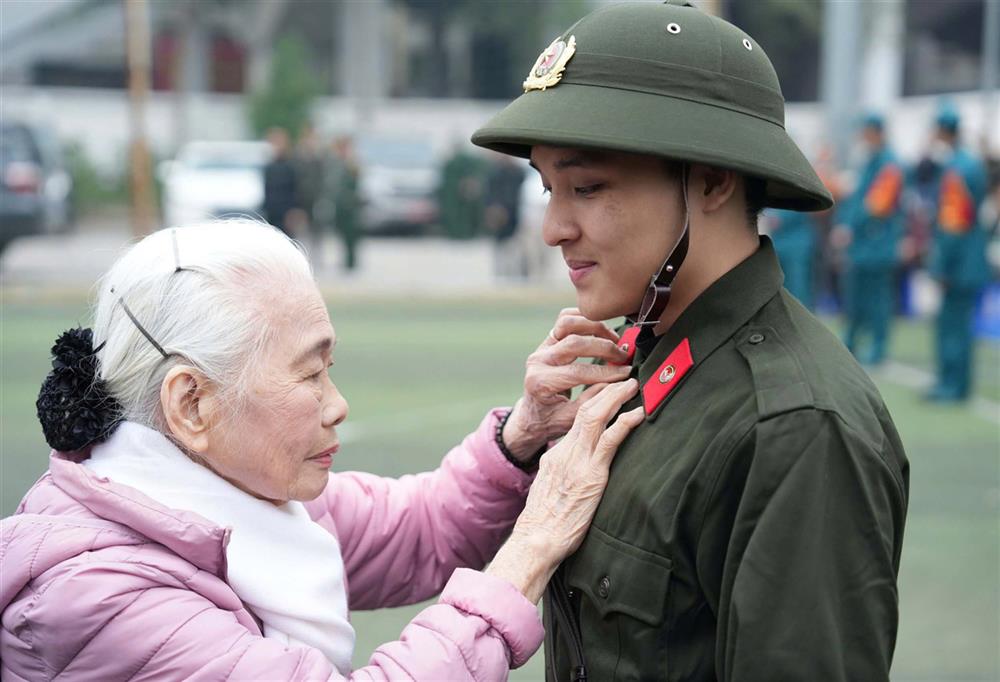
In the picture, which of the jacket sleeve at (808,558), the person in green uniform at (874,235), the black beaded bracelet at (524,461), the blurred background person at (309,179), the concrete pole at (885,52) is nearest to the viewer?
the jacket sleeve at (808,558)

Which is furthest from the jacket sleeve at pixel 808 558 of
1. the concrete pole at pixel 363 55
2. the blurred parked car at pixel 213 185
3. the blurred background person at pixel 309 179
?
the concrete pole at pixel 363 55

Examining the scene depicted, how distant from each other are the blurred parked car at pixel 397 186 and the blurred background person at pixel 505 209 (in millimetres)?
5796

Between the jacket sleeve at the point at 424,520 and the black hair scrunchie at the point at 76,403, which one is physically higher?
the black hair scrunchie at the point at 76,403

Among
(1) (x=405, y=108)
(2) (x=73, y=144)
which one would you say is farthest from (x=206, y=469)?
(1) (x=405, y=108)

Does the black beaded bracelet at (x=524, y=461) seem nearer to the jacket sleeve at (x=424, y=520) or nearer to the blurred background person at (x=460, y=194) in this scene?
the jacket sleeve at (x=424, y=520)

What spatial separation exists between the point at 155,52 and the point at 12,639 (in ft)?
118

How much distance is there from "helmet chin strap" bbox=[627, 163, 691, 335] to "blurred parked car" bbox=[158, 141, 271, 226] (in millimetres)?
17433

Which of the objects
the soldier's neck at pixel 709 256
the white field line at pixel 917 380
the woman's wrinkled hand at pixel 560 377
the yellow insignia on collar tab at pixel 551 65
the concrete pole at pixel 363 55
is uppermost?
the concrete pole at pixel 363 55

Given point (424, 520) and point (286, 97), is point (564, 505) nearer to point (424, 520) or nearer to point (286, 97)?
point (424, 520)

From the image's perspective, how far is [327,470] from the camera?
7.07ft

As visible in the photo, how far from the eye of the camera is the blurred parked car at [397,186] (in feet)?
74.0

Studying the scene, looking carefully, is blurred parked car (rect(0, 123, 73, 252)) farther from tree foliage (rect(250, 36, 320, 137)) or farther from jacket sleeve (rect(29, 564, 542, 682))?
jacket sleeve (rect(29, 564, 542, 682))

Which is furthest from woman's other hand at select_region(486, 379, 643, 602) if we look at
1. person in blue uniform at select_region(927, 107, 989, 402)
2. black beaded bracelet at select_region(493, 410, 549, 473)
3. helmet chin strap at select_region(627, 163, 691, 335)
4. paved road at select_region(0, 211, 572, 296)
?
paved road at select_region(0, 211, 572, 296)

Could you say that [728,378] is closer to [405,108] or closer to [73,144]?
[73,144]
